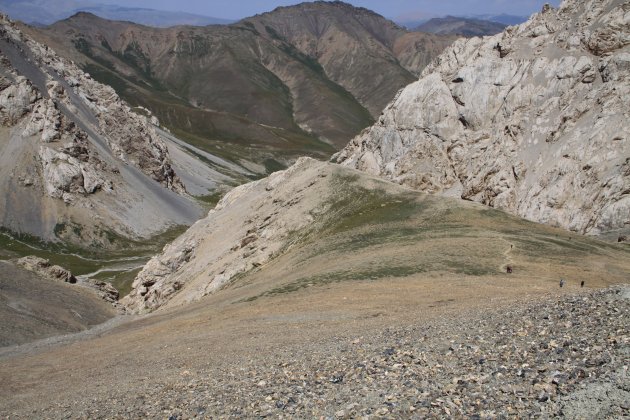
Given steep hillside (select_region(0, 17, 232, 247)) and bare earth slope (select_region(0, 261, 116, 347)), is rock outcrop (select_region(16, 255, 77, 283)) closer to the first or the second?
bare earth slope (select_region(0, 261, 116, 347))

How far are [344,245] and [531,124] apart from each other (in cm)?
3784

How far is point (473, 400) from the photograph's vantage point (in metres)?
14.5

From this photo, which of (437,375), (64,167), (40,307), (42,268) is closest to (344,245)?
(437,375)

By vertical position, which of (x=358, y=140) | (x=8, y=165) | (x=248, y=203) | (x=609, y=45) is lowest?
(x=8, y=165)

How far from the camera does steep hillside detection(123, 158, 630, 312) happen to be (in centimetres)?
4397

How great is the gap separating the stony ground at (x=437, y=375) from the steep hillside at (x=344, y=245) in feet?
61.4

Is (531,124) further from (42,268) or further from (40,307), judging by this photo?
(42,268)

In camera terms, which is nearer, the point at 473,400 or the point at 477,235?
the point at 473,400

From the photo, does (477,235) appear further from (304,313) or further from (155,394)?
(155,394)

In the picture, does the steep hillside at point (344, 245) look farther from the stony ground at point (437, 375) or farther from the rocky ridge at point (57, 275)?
the stony ground at point (437, 375)

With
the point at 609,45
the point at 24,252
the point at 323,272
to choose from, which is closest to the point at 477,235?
the point at 323,272

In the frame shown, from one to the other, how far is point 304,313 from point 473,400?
20.7 meters

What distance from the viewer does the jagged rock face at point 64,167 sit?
142 meters

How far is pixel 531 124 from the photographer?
7462cm
